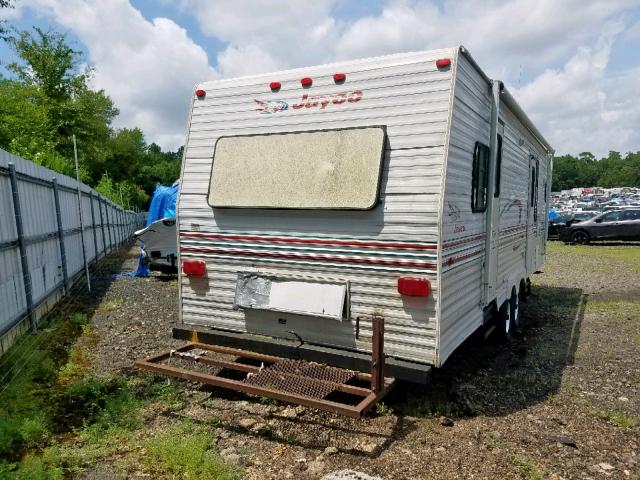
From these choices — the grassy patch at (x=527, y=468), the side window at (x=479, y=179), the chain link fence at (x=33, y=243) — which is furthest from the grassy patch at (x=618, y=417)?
the chain link fence at (x=33, y=243)

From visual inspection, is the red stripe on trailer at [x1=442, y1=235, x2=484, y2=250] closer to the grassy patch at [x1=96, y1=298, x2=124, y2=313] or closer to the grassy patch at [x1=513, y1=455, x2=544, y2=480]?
the grassy patch at [x1=513, y1=455, x2=544, y2=480]

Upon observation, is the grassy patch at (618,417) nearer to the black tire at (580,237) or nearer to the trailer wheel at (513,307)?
the trailer wheel at (513,307)

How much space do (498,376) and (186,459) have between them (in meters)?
3.58

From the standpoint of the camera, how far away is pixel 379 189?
165 inches

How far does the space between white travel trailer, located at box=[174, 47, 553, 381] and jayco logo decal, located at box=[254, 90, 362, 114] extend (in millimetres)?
12

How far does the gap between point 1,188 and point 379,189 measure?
5.19 metres

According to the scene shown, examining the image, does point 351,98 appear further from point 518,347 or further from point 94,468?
point 518,347

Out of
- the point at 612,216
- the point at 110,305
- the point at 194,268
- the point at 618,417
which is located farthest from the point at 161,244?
the point at 612,216

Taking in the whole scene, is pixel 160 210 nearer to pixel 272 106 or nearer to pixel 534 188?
pixel 272 106

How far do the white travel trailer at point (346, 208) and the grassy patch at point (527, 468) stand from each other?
891 mm

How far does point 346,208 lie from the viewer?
→ 427 cm

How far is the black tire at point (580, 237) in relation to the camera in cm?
2180

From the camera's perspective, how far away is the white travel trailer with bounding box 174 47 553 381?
411 cm

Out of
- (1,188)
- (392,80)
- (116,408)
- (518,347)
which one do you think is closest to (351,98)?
(392,80)
